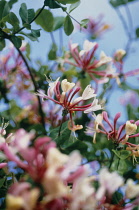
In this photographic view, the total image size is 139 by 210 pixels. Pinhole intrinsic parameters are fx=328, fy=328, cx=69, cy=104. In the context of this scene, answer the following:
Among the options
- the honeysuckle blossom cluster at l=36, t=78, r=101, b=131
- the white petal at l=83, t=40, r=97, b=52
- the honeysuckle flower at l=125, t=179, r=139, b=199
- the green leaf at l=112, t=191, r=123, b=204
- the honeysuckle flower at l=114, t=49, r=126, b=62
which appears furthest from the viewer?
the honeysuckle flower at l=114, t=49, r=126, b=62

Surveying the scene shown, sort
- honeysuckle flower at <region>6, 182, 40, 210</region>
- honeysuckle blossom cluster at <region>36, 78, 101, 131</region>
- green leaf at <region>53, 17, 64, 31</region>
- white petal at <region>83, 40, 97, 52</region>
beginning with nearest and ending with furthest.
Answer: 1. honeysuckle flower at <region>6, 182, 40, 210</region>
2. honeysuckle blossom cluster at <region>36, 78, 101, 131</region>
3. white petal at <region>83, 40, 97, 52</region>
4. green leaf at <region>53, 17, 64, 31</region>

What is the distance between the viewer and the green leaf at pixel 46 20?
108 centimetres

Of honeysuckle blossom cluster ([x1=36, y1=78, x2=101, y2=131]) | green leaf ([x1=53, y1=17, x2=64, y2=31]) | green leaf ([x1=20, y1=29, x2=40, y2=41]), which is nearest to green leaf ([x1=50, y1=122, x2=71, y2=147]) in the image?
honeysuckle blossom cluster ([x1=36, y1=78, x2=101, y2=131])

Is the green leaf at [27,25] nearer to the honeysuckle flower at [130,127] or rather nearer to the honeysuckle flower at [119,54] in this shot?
the honeysuckle flower at [130,127]

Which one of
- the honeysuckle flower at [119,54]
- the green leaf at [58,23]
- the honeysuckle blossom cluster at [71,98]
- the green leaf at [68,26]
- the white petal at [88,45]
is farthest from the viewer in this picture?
the honeysuckle flower at [119,54]

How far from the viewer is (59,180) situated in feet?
1.53

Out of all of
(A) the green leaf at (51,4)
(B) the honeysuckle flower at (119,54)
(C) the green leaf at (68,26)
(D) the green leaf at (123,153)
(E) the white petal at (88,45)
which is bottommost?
(D) the green leaf at (123,153)

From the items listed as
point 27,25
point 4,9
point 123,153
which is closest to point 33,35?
point 27,25

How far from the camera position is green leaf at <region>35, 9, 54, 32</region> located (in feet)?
3.54

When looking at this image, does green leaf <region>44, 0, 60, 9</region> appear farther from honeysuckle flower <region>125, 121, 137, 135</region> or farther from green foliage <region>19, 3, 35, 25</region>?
honeysuckle flower <region>125, 121, 137, 135</region>

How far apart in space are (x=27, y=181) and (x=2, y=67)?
1.06m

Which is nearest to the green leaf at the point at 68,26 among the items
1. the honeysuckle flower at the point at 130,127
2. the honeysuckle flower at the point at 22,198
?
the honeysuckle flower at the point at 130,127

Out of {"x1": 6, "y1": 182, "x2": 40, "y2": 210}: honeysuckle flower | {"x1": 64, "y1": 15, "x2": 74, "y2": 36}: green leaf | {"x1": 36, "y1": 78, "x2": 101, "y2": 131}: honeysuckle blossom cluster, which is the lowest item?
{"x1": 6, "y1": 182, "x2": 40, "y2": 210}: honeysuckle flower

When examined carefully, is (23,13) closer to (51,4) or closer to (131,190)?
(51,4)
